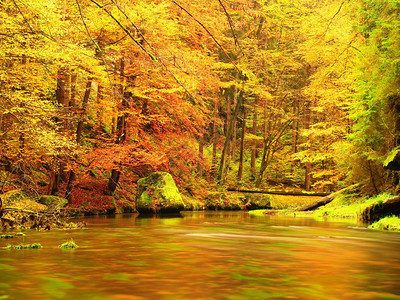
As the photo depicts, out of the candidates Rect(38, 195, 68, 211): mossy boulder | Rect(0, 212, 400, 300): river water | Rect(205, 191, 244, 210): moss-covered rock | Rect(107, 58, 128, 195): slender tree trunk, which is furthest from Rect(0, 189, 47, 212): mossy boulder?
Rect(205, 191, 244, 210): moss-covered rock

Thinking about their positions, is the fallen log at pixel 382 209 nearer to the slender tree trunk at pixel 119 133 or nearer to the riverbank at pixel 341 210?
the riverbank at pixel 341 210

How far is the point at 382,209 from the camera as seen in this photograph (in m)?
12.5

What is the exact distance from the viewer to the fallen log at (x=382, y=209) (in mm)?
12010

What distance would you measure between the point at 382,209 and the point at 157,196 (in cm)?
902

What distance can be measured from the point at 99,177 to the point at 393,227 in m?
12.6

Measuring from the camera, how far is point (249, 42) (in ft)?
83.9

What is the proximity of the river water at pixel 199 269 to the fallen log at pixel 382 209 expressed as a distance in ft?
14.0

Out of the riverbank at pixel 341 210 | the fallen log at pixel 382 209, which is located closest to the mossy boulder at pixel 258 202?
the riverbank at pixel 341 210

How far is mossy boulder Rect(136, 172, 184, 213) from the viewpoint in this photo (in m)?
18.3

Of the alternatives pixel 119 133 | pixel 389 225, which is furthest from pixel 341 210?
pixel 119 133

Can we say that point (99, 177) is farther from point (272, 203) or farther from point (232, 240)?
point (232, 240)

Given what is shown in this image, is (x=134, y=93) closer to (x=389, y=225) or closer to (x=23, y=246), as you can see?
(x=389, y=225)

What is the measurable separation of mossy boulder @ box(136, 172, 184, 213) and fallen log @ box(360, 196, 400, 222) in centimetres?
788

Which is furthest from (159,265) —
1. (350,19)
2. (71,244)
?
(350,19)
